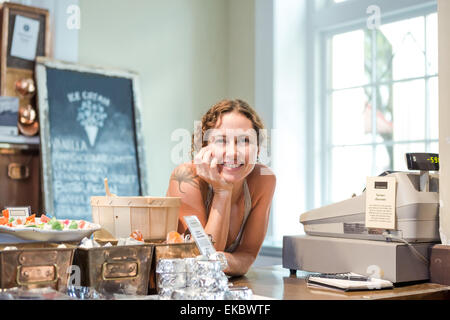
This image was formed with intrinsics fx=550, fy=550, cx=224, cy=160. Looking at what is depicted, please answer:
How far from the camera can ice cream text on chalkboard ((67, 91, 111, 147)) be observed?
3.15 metres

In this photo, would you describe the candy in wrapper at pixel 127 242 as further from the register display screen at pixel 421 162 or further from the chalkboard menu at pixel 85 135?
the chalkboard menu at pixel 85 135

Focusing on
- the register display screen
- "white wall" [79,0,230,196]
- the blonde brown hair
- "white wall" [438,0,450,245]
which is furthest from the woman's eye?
"white wall" [79,0,230,196]

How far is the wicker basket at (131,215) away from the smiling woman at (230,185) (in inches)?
11.2

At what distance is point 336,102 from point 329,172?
45 cm

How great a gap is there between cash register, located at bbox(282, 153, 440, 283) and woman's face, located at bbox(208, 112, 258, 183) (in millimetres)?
325

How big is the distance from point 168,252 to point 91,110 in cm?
214

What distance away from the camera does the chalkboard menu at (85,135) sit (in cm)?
298

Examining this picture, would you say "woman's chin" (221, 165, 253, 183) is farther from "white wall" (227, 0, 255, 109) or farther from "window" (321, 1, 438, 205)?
"white wall" (227, 0, 255, 109)

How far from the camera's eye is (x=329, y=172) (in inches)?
140

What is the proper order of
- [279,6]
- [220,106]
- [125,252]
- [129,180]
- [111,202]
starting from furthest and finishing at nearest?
[279,6] < [129,180] < [220,106] < [111,202] < [125,252]

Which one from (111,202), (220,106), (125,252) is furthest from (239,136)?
(125,252)

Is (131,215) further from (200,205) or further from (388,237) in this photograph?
(388,237)

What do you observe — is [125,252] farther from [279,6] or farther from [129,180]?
[279,6]

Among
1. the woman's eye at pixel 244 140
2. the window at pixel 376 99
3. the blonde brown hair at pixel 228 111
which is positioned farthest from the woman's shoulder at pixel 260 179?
the window at pixel 376 99
